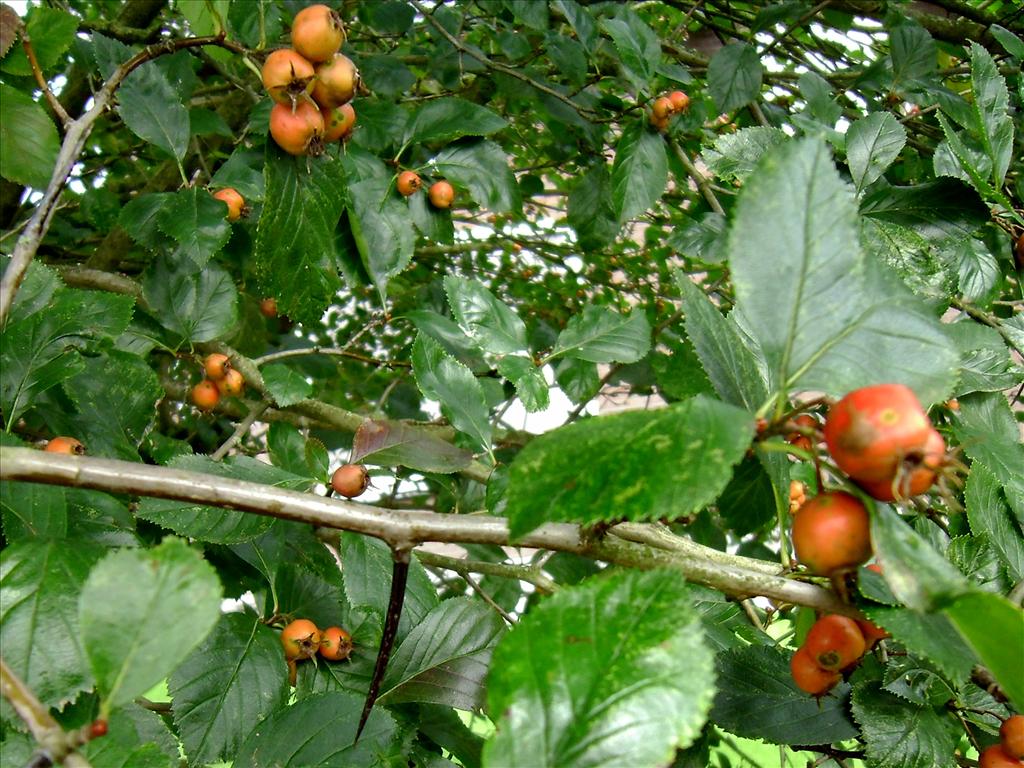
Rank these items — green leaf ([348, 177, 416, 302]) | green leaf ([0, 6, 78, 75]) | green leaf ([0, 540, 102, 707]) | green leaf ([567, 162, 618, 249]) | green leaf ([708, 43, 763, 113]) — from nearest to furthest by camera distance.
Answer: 1. green leaf ([0, 540, 102, 707])
2. green leaf ([0, 6, 78, 75])
3. green leaf ([348, 177, 416, 302])
4. green leaf ([708, 43, 763, 113])
5. green leaf ([567, 162, 618, 249])

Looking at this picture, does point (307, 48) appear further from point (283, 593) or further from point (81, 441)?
point (283, 593)

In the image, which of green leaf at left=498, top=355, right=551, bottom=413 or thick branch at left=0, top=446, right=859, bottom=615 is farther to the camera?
green leaf at left=498, top=355, right=551, bottom=413

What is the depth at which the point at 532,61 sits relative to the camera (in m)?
2.55

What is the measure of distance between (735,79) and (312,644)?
59.9 inches

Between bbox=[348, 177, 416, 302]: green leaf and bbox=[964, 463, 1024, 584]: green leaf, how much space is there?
33.5 inches

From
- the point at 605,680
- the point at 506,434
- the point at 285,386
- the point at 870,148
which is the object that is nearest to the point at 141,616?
the point at 605,680

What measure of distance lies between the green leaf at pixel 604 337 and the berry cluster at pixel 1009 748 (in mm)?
664

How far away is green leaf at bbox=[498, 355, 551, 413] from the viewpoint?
1184mm

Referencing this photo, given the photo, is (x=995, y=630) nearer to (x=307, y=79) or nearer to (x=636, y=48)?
(x=307, y=79)

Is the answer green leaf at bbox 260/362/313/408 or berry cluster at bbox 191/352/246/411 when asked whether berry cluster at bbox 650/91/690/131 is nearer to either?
green leaf at bbox 260/362/313/408

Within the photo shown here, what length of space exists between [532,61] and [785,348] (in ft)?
7.26

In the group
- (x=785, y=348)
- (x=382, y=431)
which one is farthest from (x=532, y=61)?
(x=785, y=348)

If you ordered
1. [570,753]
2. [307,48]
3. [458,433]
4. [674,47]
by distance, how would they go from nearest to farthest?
[570,753] → [307,48] → [458,433] → [674,47]

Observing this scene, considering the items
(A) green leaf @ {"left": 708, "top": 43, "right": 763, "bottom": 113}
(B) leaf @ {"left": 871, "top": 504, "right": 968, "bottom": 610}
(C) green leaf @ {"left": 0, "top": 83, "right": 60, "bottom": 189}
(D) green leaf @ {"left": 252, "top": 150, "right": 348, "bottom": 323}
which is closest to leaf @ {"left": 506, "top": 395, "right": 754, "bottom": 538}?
(B) leaf @ {"left": 871, "top": 504, "right": 968, "bottom": 610}
